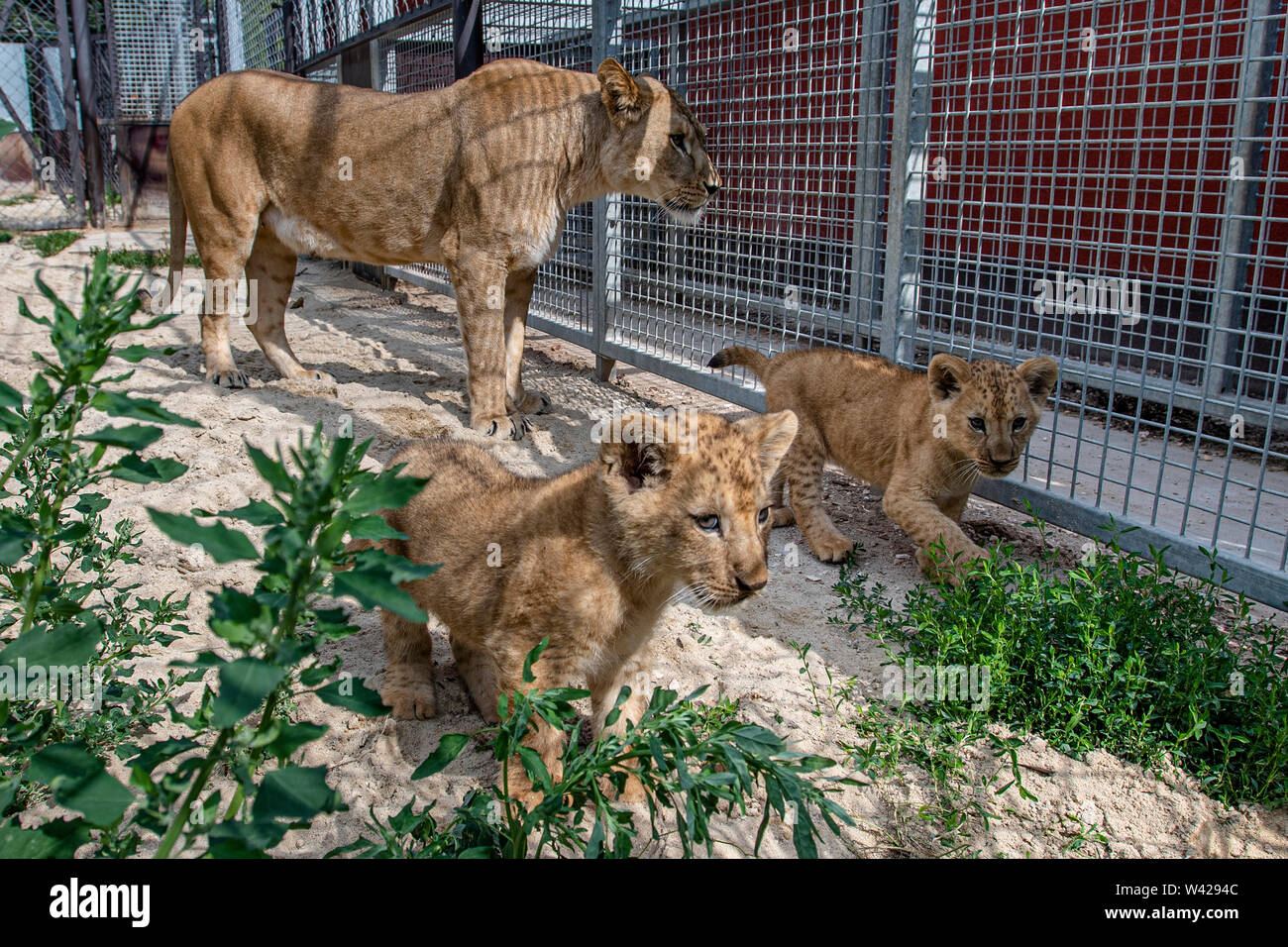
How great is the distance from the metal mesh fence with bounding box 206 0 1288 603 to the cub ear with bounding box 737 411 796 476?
205cm

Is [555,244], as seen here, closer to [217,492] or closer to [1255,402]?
[217,492]

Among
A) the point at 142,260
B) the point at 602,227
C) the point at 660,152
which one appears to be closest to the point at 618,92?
the point at 660,152

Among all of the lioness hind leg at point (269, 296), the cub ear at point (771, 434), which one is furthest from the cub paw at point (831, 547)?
the lioness hind leg at point (269, 296)

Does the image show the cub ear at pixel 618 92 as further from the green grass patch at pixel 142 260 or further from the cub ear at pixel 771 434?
the green grass patch at pixel 142 260

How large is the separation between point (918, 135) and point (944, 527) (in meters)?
2.13

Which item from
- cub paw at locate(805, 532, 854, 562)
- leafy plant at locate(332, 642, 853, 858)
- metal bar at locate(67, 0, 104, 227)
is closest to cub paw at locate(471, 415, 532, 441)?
cub paw at locate(805, 532, 854, 562)

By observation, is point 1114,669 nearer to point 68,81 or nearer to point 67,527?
point 67,527

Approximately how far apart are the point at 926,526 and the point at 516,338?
130 inches

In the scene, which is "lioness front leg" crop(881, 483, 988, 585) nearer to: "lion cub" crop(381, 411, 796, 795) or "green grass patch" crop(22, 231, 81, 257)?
"lion cub" crop(381, 411, 796, 795)

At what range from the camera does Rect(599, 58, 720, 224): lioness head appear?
6.42m

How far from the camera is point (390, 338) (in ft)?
29.1

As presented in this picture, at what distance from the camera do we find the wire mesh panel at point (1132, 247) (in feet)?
14.6
